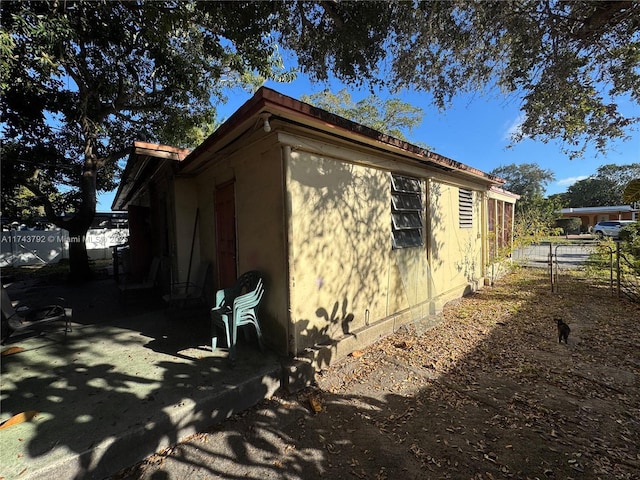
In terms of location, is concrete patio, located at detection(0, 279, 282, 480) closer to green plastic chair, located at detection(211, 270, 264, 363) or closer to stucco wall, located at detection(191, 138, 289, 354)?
green plastic chair, located at detection(211, 270, 264, 363)

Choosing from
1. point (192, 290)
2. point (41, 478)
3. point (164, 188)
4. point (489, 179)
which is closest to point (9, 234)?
point (164, 188)

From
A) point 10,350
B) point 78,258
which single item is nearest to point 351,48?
point 10,350

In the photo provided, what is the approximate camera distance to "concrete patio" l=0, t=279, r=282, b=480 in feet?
6.23

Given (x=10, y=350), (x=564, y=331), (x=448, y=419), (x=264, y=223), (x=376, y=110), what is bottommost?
(x=448, y=419)

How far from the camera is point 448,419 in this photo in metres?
2.53

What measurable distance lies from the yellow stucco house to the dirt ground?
2.23ft

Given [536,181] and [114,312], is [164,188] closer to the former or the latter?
[114,312]

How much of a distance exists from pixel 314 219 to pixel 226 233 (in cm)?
186

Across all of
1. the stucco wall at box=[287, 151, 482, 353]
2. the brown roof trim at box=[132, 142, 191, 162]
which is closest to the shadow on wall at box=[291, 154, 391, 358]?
the stucco wall at box=[287, 151, 482, 353]

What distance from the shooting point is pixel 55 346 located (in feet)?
11.7

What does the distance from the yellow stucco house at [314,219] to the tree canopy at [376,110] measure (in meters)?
13.2

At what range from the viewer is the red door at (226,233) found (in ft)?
14.2

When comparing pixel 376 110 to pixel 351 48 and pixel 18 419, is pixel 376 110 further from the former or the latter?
pixel 18 419

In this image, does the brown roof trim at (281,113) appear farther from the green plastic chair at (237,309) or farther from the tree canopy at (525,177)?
the tree canopy at (525,177)
